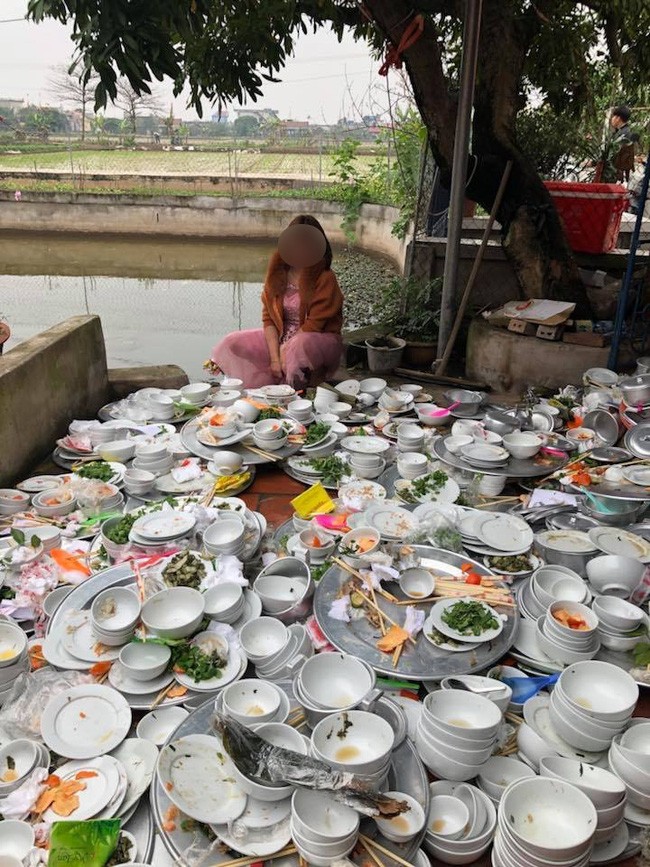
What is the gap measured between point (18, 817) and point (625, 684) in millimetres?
1757

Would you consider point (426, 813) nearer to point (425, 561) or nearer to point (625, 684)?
point (625, 684)

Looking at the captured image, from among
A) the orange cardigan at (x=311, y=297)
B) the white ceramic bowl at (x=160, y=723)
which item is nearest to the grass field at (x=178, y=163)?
the orange cardigan at (x=311, y=297)

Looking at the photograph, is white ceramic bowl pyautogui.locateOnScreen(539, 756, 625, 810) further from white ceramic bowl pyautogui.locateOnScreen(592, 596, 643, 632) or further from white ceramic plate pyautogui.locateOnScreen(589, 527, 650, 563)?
white ceramic plate pyautogui.locateOnScreen(589, 527, 650, 563)

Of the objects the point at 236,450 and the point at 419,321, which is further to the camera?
the point at 419,321

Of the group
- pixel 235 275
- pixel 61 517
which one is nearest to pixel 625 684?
pixel 61 517

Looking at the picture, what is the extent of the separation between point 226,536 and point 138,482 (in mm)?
701

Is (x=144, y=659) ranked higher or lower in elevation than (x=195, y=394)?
lower

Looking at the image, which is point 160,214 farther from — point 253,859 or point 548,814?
point 548,814

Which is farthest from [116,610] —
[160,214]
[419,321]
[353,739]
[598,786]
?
[160,214]

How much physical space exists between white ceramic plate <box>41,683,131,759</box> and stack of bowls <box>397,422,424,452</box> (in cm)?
206

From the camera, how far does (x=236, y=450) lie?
356 cm

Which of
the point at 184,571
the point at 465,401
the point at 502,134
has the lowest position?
the point at 184,571

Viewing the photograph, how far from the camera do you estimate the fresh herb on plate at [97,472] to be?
324cm

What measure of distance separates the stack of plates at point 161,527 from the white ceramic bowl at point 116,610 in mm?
295
